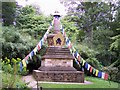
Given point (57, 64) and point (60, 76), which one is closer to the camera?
point (60, 76)

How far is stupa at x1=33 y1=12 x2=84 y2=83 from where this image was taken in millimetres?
8688

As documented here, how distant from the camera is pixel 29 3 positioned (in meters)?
15.0

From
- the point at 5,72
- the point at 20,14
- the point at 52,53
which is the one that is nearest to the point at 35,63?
the point at 52,53

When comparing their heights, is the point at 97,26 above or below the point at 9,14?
below

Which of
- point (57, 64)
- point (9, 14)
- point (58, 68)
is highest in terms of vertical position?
point (9, 14)

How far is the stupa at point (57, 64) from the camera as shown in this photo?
8.69 meters

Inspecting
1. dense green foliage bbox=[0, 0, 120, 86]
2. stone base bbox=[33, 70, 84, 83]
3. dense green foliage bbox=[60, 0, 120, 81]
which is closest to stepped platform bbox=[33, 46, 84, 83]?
stone base bbox=[33, 70, 84, 83]

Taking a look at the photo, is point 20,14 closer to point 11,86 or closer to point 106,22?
point 106,22

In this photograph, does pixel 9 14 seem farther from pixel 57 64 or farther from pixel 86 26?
pixel 86 26

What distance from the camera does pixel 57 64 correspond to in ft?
30.6

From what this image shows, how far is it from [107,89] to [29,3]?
9.69m

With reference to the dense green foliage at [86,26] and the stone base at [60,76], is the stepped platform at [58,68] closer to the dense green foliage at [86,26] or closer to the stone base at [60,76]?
the stone base at [60,76]

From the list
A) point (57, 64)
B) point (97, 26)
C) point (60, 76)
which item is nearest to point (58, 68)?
point (57, 64)

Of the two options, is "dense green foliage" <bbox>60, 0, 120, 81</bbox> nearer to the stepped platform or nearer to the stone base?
the stepped platform
